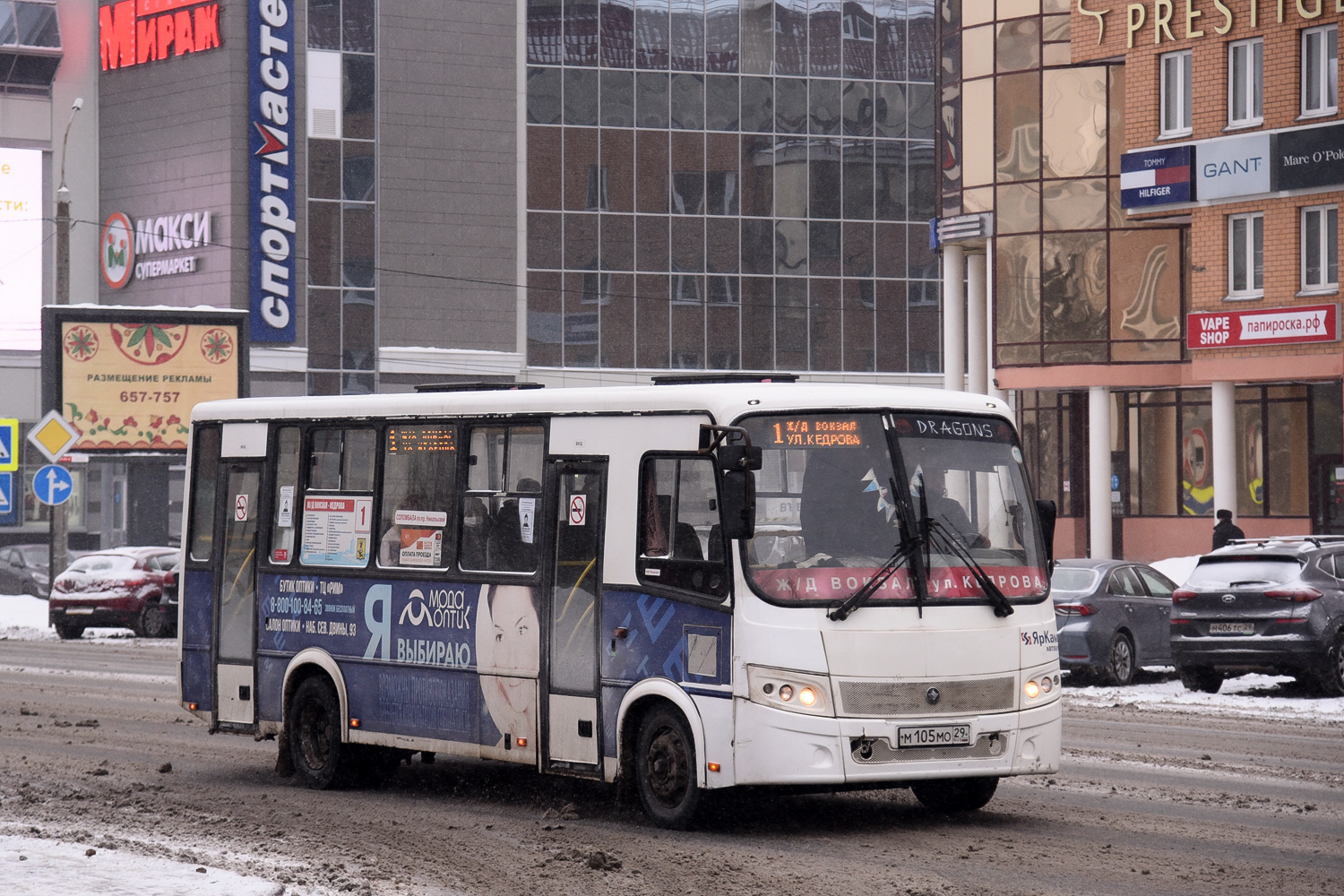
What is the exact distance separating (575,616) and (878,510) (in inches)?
78.1

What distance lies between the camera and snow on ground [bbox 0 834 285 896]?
28.1 feet

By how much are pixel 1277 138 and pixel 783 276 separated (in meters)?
28.4

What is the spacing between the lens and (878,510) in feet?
35.0

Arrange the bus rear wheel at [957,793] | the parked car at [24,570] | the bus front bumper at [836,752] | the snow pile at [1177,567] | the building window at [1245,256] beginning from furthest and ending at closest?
the parked car at [24,570], the building window at [1245,256], the snow pile at [1177,567], the bus rear wheel at [957,793], the bus front bumper at [836,752]

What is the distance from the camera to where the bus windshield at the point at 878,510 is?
34.4 ft

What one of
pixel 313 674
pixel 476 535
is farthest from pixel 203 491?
pixel 476 535

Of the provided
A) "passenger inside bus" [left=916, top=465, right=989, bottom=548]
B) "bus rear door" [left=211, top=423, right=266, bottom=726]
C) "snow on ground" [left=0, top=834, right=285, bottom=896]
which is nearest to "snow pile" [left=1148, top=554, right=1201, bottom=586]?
"bus rear door" [left=211, top=423, right=266, bottom=726]

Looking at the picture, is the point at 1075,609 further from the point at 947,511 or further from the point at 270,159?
the point at 270,159

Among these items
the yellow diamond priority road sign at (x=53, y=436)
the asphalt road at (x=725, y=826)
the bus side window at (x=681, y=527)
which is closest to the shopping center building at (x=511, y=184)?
the yellow diamond priority road sign at (x=53, y=436)

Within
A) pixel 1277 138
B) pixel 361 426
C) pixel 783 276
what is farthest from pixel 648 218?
pixel 361 426

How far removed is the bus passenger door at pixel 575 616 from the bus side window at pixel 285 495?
2.84m

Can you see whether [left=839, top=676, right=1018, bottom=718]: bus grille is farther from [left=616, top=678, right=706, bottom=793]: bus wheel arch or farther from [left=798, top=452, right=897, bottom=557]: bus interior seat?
[left=616, top=678, right=706, bottom=793]: bus wheel arch

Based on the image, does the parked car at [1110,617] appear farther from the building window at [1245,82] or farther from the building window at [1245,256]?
the building window at [1245,82]

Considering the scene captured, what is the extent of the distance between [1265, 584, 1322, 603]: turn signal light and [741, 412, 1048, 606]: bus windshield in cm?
910
